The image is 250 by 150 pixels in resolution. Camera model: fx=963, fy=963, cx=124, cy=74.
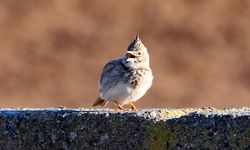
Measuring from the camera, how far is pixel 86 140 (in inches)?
147

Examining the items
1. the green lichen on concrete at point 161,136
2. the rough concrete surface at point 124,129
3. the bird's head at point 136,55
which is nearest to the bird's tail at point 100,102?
the bird's head at point 136,55

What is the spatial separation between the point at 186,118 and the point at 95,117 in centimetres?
43

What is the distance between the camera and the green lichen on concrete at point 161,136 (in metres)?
3.51

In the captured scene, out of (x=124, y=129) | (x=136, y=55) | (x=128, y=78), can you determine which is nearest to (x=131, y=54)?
(x=136, y=55)

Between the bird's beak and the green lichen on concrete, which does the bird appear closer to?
the bird's beak

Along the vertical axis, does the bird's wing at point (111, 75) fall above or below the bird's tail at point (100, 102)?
above

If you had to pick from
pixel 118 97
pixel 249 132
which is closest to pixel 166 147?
pixel 249 132

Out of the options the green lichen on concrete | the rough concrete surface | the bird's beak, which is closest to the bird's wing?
the bird's beak

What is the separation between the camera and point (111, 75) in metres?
6.66

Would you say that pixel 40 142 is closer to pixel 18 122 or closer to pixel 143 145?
pixel 18 122

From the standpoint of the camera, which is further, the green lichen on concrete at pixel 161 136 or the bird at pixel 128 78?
the bird at pixel 128 78

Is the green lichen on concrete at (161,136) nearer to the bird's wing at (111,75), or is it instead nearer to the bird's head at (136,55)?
the bird's head at (136,55)

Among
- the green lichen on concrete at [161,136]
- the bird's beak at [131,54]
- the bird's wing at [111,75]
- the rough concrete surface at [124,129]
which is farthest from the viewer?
the bird's wing at [111,75]

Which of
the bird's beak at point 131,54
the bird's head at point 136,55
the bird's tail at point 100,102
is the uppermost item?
the bird's head at point 136,55
